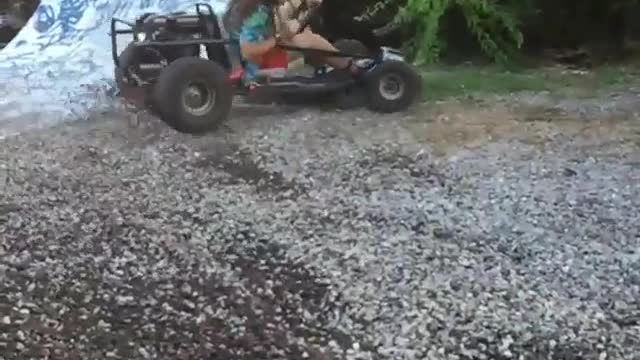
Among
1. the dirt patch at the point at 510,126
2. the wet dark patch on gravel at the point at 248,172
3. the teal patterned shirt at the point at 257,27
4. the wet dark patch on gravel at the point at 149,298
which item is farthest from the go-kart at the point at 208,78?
the wet dark patch on gravel at the point at 149,298

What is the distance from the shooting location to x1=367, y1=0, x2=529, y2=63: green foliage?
9.80 metres

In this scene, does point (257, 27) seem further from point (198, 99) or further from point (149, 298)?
point (149, 298)

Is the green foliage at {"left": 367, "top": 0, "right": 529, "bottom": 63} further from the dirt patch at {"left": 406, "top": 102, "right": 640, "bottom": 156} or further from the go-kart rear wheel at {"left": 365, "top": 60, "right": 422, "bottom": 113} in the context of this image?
the go-kart rear wheel at {"left": 365, "top": 60, "right": 422, "bottom": 113}

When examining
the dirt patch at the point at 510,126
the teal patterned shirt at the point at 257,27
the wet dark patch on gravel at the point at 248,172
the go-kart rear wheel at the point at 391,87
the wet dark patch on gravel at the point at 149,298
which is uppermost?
the teal patterned shirt at the point at 257,27

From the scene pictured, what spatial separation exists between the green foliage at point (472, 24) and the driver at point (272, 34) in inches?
97.1

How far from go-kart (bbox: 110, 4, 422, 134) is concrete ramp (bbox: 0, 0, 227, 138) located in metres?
0.69

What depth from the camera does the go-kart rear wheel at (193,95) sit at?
21.2 ft

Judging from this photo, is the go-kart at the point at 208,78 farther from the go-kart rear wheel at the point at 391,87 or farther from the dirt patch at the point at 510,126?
the dirt patch at the point at 510,126

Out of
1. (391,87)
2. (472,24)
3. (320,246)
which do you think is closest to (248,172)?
(320,246)

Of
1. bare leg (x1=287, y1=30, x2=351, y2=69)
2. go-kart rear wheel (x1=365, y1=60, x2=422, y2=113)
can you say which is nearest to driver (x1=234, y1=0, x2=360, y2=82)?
bare leg (x1=287, y1=30, x2=351, y2=69)

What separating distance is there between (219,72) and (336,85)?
1.04m

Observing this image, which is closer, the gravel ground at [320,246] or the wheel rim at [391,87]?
the gravel ground at [320,246]

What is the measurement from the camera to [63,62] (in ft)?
36.1

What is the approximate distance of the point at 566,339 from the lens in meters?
3.31
